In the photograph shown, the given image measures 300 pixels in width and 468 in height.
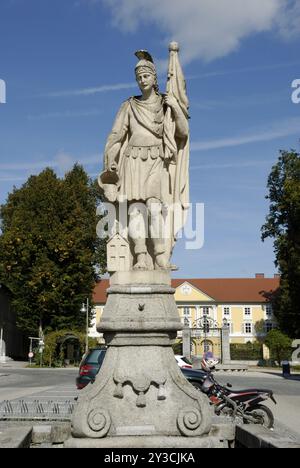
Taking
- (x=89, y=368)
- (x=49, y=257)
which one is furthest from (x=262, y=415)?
(x=49, y=257)

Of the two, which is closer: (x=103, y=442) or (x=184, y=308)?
(x=103, y=442)

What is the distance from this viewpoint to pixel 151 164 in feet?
22.6

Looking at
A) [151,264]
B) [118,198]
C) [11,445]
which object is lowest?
[11,445]

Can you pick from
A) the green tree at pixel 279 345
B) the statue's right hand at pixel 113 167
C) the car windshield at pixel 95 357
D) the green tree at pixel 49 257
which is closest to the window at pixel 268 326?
the green tree at pixel 279 345

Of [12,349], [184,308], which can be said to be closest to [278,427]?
[12,349]

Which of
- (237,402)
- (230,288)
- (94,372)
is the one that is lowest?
(237,402)

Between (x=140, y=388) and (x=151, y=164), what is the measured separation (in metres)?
2.62

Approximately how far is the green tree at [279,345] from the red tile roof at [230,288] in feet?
97.1

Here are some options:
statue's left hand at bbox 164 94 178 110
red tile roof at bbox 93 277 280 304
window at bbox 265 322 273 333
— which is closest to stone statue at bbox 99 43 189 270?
statue's left hand at bbox 164 94 178 110

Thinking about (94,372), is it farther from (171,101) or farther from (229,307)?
(229,307)

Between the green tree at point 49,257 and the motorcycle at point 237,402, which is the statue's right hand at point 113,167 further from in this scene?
the green tree at point 49,257

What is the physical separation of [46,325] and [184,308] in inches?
1767
